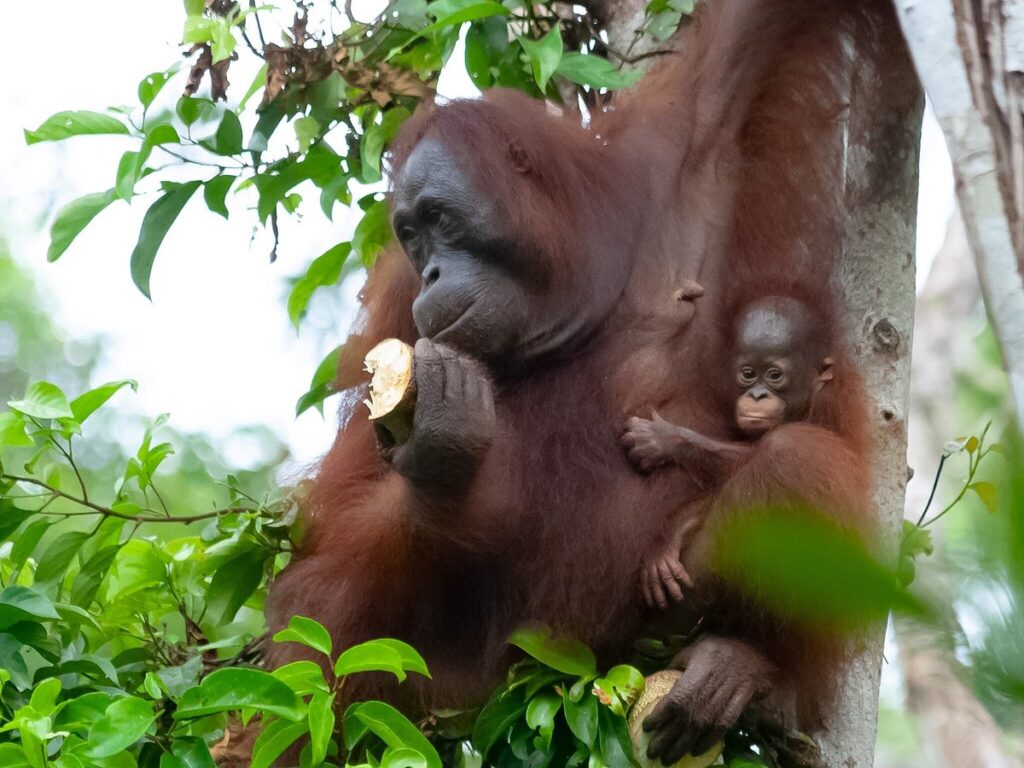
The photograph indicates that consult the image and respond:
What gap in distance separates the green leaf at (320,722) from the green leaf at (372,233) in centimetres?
178

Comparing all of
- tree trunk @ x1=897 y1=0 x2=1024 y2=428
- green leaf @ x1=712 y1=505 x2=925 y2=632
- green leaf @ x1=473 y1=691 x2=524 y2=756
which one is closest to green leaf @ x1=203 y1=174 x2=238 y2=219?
green leaf @ x1=473 y1=691 x2=524 y2=756

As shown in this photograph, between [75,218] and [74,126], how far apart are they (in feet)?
0.78

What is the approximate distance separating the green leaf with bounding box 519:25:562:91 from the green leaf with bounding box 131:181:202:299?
37.5 inches

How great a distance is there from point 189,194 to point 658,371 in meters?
1.30

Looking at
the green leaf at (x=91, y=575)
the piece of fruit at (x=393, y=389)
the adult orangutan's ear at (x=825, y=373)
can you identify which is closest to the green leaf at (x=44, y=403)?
the green leaf at (x=91, y=575)

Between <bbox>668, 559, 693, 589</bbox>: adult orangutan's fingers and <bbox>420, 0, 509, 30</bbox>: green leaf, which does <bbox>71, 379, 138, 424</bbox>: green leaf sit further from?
<bbox>668, 559, 693, 589</bbox>: adult orangutan's fingers

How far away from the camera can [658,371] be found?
304cm

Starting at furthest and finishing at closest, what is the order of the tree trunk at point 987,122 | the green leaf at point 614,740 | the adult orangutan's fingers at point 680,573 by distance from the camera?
the adult orangutan's fingers at point 680,573 → the green leaf at point 614,740 → the tree trunk at point 987,122

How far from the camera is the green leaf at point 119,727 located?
6.53 ft

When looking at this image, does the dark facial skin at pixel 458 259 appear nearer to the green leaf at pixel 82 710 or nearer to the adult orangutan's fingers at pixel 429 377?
the adult orangutan's fingers at pixel 429 377

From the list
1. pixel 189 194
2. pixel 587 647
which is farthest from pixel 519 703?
pixel 189 194

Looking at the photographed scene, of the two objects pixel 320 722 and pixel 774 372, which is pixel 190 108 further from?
pixel 320 722

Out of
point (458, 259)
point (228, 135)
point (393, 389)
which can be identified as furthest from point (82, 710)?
point (228, 135)

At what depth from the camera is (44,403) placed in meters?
2.60
